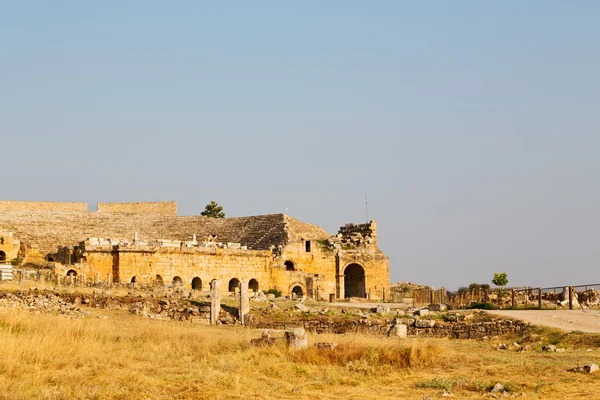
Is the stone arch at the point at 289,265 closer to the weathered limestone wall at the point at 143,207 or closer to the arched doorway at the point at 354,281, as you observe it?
the arched doorway at the point at 354,281

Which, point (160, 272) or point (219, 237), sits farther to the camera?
point (219, 237)

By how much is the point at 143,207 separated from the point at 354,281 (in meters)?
19.3

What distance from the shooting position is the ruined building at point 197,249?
44.6 metres

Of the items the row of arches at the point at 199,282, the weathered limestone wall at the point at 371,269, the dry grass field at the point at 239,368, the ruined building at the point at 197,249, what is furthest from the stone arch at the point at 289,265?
the dry grass field at the point at 239,368

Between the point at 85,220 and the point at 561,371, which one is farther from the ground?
the point at 85,220

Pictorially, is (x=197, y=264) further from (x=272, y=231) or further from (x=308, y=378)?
(x=308, y=378)

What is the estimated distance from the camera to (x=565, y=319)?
26391mm

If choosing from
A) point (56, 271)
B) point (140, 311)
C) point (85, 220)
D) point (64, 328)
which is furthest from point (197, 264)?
point (64, 328)

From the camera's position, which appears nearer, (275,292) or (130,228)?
(275,292)

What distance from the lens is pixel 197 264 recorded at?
46.5 metres

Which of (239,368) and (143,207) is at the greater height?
(143,207)

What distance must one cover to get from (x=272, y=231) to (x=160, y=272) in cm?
1113

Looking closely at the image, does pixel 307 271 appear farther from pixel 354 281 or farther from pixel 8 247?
pixel 8 247

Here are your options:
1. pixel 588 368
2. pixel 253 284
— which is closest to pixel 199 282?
pixel 253 284
